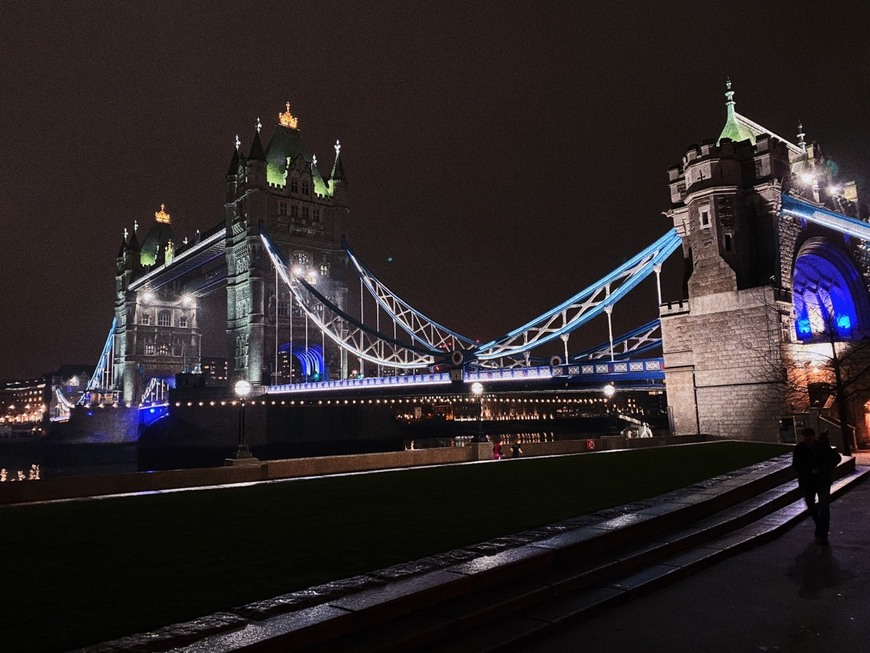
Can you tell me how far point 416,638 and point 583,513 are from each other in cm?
475

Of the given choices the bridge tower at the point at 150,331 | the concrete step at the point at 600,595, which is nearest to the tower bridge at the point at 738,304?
the concrete step at the point at 600,595

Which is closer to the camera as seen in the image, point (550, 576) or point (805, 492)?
point (550, 576)

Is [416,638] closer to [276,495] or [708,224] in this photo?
[276,495]

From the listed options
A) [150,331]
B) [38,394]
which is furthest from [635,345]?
[38,394]

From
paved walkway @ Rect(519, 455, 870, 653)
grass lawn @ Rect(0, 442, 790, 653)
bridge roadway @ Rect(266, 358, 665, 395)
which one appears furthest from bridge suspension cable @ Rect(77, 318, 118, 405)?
paved walkway @ Rect(519, 455, 870, 653)

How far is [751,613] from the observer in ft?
18.8

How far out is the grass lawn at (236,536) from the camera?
5094 mm

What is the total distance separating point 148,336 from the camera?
101625 mm

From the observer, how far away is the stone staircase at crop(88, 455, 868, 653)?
4.67m

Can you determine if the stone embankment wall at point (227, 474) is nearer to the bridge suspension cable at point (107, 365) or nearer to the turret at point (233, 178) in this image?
the turret at point (233, 178)

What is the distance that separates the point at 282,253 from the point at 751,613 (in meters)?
73.1

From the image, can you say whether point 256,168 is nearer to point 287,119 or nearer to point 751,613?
point 287,119

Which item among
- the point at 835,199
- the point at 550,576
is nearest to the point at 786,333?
the point at 835,199

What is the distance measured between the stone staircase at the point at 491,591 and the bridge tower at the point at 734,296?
65.2 feet
